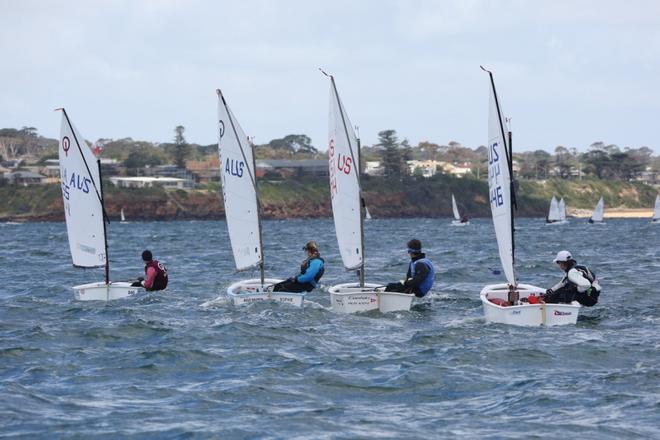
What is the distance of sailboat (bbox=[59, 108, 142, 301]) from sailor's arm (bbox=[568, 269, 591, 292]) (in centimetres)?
1182

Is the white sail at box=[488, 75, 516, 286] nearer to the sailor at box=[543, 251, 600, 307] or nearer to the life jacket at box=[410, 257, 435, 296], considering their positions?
the sailor at box=[543, 251, 600, 307]

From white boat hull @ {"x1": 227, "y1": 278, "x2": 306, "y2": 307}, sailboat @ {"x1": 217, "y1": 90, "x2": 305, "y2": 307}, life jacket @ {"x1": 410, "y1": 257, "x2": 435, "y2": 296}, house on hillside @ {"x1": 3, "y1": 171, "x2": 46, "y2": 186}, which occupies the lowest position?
white boat hull @ {"x1": 227, "y1": 278, "x2": 306, "y2": 307}

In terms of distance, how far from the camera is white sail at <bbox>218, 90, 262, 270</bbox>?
1067 inches

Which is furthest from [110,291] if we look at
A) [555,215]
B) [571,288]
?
[555,215]

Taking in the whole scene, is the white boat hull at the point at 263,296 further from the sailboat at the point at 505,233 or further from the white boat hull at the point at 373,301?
the sailboat at the point at 505,233

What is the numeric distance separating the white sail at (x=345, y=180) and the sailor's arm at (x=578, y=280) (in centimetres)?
560

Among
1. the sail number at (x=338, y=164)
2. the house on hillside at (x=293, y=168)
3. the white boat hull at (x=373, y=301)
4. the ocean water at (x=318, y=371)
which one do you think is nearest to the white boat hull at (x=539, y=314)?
the ocean water at (x=318, y=371)

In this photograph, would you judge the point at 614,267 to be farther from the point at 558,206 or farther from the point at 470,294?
the point at 558,206

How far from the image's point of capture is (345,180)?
84.5ft

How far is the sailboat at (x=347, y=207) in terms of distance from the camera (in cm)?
2428

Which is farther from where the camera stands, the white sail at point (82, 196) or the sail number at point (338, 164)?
the white sail at point (82, 196)

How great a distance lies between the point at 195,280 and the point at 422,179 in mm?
158161

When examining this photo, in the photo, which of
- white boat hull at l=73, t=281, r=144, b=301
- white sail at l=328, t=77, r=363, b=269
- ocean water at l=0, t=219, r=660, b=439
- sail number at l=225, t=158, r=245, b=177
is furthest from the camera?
white boat hull at l=73, t=281, r=144, b=301

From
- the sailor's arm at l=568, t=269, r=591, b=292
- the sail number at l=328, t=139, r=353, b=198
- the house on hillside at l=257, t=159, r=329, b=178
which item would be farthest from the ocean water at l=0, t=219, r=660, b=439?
the house on hillside at l=257, t=159, r=329, b=178
